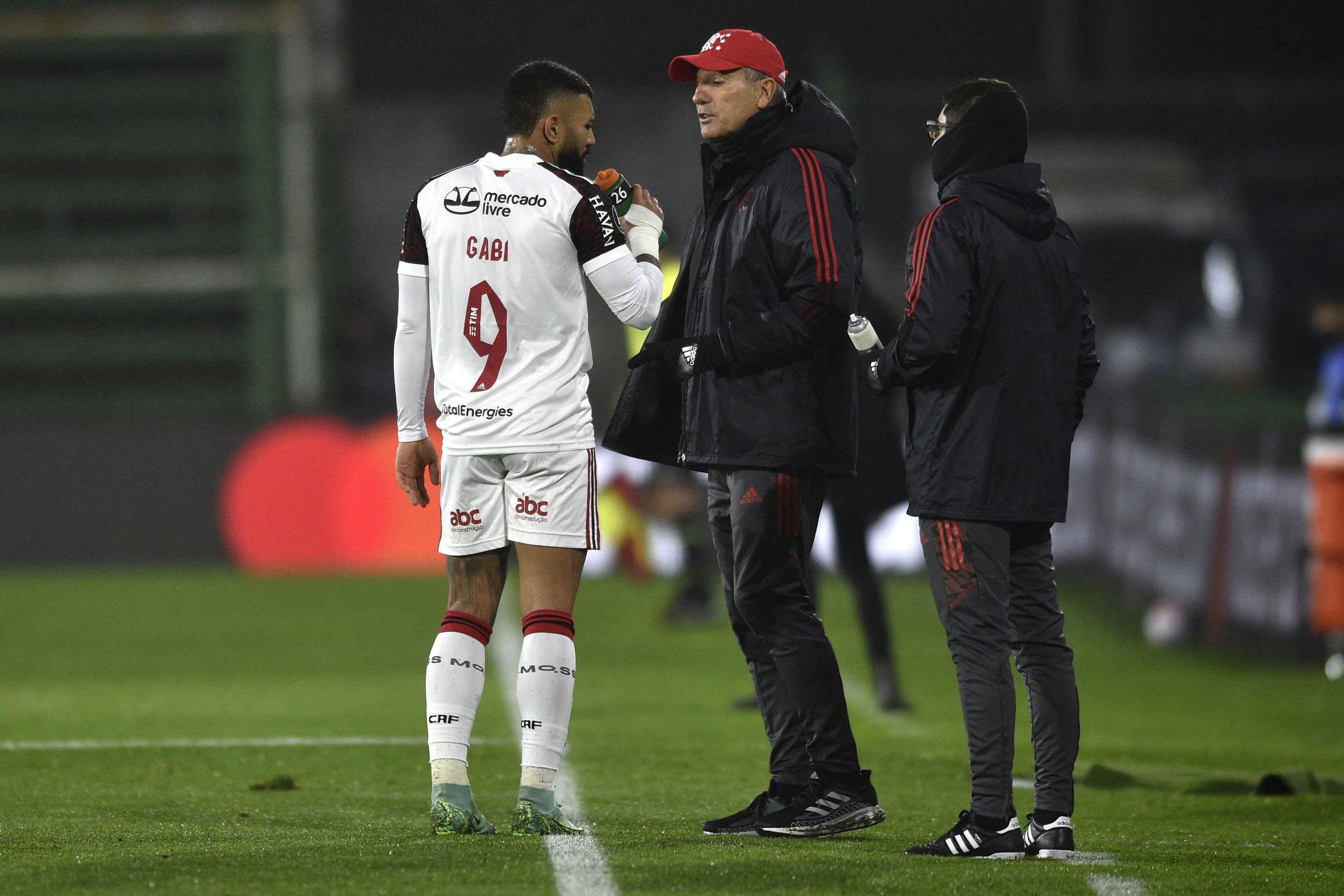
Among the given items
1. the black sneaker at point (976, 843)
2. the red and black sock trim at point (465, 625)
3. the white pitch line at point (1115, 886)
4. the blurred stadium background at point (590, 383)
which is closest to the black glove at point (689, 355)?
the red and black sock trim at point (465, 625)

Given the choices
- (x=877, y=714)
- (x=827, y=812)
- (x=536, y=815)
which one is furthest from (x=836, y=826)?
(x=877, y=714)

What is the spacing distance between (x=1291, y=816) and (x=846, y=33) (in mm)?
19368

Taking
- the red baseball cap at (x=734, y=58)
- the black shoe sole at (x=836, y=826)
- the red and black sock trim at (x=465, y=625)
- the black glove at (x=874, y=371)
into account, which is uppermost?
the red baseball cap at (x=734, y=58)

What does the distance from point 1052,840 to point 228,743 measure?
12.3 ft

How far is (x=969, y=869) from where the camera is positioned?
4.51 m

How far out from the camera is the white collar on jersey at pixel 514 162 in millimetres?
4965

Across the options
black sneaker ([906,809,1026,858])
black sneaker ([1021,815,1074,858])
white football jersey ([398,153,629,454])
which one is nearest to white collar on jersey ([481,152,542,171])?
white football jersey ([398,153,629,454])

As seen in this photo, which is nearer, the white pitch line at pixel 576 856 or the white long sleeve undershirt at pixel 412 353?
the white pitch line at pixel 576 856

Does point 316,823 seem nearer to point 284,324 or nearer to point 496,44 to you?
point 284,324

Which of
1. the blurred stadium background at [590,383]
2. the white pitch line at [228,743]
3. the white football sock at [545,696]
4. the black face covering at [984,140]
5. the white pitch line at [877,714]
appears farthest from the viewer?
the blurred stadium background at [590,383]

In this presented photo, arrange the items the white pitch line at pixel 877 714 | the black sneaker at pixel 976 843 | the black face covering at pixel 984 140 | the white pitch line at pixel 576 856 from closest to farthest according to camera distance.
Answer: the white pitch line at pixel 576 856 < the black sneaker at pixel 976 843 < the black face covering at pixel 984 140 < the white pitch line at pixel 877 714

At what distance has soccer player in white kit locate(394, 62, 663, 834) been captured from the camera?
493 cm

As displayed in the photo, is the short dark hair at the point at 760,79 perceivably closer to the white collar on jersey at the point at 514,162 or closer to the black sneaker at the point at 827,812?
the white collar on jersey at the point at 514,162

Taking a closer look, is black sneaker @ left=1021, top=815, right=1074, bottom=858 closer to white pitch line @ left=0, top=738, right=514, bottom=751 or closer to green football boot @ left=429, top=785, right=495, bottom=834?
green football boot @ left=429, top=785, right=495, bottom=834
